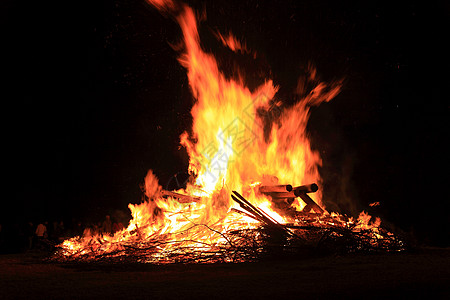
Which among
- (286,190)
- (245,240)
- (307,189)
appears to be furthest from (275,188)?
(245,240)

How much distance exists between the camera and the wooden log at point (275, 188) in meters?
8.98

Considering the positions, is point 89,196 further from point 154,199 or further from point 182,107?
point 154,199

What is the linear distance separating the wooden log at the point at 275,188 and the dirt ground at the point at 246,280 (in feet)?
6.24

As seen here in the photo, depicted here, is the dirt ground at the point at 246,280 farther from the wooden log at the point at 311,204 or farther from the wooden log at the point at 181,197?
the wooden log at the point at 181,197

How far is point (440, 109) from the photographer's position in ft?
46.2

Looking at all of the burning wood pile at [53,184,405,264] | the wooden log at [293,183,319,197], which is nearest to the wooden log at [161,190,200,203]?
the burning wood pile at [53,184,405,264]

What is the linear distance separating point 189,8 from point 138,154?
34.0 feet

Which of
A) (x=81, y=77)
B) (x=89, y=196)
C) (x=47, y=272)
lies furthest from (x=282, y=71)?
(x=89, y=196)

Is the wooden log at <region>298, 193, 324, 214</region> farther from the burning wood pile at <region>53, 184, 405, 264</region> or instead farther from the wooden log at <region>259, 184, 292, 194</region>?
the wooden log at <region>259, 184, 292, 194</region>

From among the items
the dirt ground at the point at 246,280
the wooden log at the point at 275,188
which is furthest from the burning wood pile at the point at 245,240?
the dirt ground at the point at 246,280

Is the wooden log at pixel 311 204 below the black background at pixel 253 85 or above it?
below

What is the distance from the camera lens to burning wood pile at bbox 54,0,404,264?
786cm

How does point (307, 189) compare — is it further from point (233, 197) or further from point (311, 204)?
point (233, 197)

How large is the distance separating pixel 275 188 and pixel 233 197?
0.90 metres
